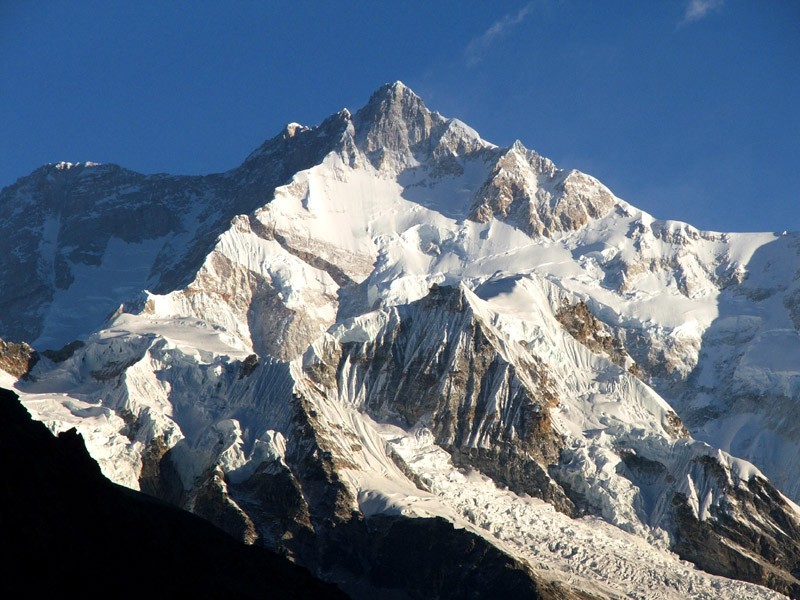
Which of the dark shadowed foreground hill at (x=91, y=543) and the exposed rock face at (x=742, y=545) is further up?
the exposed rock face at (x=742, y=545)

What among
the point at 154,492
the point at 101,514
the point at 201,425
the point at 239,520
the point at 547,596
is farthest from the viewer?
the point at 201,425

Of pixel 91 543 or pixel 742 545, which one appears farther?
pixel 742 545

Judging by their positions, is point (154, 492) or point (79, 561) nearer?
point (79, 561)

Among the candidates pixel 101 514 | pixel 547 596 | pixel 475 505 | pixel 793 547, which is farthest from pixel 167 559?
pixel 793 547

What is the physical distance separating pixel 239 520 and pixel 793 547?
8137 cm

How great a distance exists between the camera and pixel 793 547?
643 feet

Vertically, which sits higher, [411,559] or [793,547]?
[793,547]

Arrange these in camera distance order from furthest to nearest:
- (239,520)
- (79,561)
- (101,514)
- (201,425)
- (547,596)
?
1. (201,425)
2. (239,520)
3. (547,596)
4. (101,514)
5. (79,561)

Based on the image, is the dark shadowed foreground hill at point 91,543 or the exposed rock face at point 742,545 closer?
the dark shadowed foreground hill at point 91,543

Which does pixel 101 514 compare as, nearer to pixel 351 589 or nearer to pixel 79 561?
pixel 79 561

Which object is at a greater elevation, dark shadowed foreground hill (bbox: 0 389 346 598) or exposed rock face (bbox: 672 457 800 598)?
exposed rock face (bbox: 672 457 800 598)

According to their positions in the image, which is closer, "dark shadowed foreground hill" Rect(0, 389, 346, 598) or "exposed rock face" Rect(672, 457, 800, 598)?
"dark shadowed foreground hill" Rect(0, 389, 346, 598)

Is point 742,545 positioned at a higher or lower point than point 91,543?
higher

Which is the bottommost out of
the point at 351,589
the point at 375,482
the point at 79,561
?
the point at 79,561
